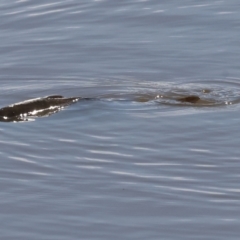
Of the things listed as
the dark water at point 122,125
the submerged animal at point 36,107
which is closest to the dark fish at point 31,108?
the submerged animal at point 36,107

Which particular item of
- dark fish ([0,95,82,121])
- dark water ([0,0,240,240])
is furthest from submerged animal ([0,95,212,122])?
dark water ([0,0,240,240])

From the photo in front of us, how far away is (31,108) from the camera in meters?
10.9

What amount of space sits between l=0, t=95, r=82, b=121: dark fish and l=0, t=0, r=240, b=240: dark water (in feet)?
0.47

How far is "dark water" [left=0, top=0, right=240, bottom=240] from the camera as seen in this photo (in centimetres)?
798

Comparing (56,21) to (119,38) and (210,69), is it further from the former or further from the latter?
(210,69)

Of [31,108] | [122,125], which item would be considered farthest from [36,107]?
[122,125]

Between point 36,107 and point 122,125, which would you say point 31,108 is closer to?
point 36,107

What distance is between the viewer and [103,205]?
8211 mm

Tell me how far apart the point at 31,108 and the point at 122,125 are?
1231mm

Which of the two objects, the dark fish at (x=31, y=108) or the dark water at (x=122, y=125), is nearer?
the dark water at (x=122, y=125)

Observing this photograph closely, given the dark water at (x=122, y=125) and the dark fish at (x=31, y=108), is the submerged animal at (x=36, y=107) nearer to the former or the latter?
the dark fish at (x=31, y=108)

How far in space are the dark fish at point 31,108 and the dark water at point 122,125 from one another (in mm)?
145

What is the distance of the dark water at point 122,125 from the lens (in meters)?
7.98

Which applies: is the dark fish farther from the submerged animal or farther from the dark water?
the dark water
